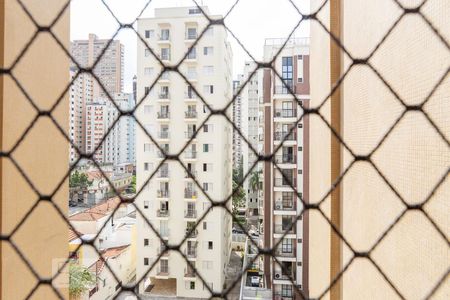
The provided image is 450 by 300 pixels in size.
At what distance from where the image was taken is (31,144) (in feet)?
2.16

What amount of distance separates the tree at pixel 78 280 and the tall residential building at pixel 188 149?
3036mm

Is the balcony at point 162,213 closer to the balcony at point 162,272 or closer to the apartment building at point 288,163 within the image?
the balcony at point 162,272

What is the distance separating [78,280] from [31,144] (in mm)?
1375

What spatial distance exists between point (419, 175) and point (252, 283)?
7294 millimetres

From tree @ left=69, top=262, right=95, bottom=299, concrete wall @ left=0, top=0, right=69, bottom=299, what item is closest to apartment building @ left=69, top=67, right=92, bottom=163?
concrete wall @ left=0, top=0, right=69, bottom=299

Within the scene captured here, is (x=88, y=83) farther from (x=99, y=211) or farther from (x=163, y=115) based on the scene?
(x=163, y=115)

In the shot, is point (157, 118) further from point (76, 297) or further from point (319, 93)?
point (319, 93)

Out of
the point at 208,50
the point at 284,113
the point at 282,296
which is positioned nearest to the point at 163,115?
the point at 208,50

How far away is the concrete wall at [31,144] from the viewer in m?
0.60

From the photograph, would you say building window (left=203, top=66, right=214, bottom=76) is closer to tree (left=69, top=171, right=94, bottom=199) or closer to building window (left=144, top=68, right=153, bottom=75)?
building window (left=144, top=68, right=153, bottom=75)

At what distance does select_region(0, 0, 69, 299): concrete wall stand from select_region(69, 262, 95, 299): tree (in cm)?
112

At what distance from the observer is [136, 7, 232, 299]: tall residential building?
521 centimetres

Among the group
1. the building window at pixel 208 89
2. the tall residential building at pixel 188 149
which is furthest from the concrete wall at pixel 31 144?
the building window at pixel 208 89

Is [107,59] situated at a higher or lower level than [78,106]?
higher
